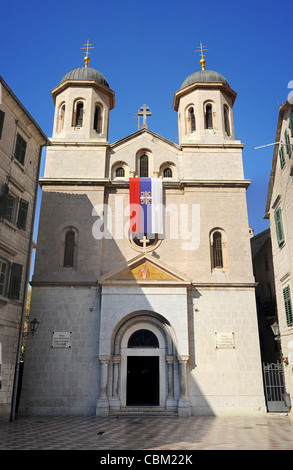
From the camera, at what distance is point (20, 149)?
17938mm

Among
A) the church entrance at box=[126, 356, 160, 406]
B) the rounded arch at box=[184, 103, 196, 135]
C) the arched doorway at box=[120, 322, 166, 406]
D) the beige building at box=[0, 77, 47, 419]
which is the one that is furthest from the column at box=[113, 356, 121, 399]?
the rounded arch at box=[184, 103, 196, 135]

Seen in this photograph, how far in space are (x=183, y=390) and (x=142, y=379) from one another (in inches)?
97.1

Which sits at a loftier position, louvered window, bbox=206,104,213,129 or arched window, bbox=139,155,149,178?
louvered window, bbox=206,104,213,129

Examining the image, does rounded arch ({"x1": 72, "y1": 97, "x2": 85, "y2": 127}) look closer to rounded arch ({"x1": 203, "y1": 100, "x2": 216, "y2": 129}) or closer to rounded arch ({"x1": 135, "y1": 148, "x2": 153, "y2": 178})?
rounded arch ({"x1": 135, "y1": 148, "x2": 153, "y2": 178})

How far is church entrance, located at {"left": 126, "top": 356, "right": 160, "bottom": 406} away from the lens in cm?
1891

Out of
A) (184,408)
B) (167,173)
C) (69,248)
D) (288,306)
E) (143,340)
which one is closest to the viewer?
(288,306)

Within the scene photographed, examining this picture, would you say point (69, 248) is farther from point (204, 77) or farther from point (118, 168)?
point (204, 77)

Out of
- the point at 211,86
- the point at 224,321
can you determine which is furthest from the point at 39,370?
the point at 211,86

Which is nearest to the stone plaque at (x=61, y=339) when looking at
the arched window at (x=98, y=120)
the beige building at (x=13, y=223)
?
the beige building at (x=13, y=223)

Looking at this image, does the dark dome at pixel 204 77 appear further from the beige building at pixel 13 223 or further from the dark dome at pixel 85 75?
the beige building at pixel 13 223

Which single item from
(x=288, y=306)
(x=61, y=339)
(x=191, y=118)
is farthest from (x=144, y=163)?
(x=288, y=306)

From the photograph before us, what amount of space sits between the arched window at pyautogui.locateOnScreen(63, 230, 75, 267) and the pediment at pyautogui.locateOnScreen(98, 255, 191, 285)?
233cm

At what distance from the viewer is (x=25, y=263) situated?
17.6 meters

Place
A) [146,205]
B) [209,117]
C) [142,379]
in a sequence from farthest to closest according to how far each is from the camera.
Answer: [209,117], [146,205], [142,379]
